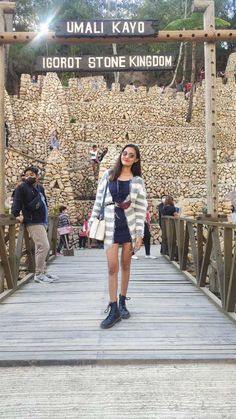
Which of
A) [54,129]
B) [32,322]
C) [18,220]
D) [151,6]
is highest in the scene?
[151,6]

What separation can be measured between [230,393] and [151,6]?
1398 inches

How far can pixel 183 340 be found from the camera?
3.30m

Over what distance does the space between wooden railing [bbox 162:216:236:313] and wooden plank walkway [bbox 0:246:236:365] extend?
208mm

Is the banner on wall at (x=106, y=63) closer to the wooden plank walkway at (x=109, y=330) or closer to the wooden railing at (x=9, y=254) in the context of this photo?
the wooden railing at (x=9, y=254)

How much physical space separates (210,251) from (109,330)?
6.45 ft

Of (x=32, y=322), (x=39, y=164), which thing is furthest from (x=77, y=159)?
(x=32, y=322)

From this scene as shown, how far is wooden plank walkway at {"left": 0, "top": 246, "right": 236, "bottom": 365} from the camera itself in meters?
3.00

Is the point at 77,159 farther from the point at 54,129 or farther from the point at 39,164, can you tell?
the point at 39,164

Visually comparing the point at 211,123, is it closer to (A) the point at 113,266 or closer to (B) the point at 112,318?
(A) the point at 113,266

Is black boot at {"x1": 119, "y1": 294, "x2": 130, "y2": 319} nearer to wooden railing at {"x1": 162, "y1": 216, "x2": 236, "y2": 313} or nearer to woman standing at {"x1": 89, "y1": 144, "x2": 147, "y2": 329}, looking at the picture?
woman standing at {"x1": 89, "y1": 144, "x2": 147, "y2": 329}

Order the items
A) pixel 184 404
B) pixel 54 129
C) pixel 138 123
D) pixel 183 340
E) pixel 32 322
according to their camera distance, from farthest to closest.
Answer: pixel 138 123 → pixel 54 129 → pixel 32 322 → pixel 183 340 → pixel 184 404

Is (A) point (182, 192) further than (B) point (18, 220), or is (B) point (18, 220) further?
→ (A) point (182, 192)

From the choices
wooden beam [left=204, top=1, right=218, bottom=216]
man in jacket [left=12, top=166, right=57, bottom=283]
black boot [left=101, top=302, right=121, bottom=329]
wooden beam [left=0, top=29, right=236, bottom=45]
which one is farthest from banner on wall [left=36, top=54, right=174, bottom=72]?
black boot [left=101, top=302, right=121, bottom=329]

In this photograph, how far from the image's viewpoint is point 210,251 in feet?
17.0
